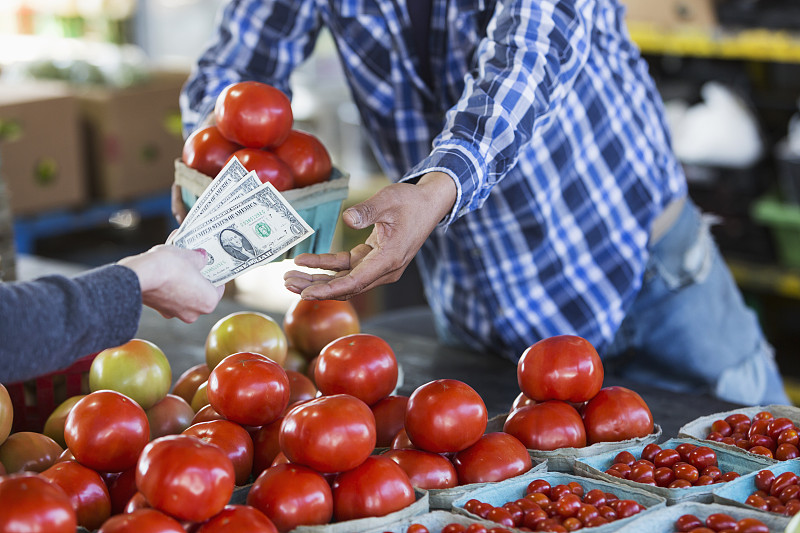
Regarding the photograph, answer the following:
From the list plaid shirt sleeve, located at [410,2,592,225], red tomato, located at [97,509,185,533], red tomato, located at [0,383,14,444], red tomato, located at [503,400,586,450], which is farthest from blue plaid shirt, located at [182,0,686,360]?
red tomato, located at [97,509,185,533]

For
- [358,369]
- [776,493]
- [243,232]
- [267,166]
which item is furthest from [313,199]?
[776,493]

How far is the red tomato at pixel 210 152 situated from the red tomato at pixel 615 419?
672mm

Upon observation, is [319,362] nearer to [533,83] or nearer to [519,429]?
→ [519,429]

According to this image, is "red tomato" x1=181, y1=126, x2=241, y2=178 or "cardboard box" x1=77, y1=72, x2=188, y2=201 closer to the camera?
"red tomato" x1=181, y1=126, x2=241, y2=178

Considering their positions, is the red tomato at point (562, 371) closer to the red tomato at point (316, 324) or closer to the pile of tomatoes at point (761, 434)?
the pile of tomatoes at point (761, 434)

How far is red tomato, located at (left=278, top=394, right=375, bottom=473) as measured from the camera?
1052mm

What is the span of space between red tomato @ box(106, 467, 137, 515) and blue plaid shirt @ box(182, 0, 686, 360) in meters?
0.73

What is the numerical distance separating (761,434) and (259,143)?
85 cm

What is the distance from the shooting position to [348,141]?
457 centimetres

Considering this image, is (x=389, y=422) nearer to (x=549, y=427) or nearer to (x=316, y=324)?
(x=549, y=427)

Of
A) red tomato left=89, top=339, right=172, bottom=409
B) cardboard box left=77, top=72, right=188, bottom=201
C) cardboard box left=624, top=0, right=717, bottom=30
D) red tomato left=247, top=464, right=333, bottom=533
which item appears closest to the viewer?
red tomato left=247, top=464, right=333, bottom=533

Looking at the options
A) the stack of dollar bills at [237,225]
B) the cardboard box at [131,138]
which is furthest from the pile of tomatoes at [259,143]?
the cardboard box at [131,138]

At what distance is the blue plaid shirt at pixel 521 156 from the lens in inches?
67.3

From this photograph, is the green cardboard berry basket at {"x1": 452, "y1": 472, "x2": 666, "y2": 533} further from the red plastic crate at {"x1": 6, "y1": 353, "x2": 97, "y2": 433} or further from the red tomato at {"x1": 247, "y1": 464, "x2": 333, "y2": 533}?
the red plastic crate at {"x1": 6, "y1": 353, "x2": 97, "y2": 433}
